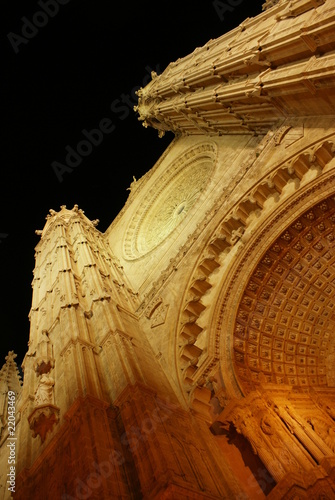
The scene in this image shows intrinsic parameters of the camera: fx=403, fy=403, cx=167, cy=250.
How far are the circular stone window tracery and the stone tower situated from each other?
9.37 feet

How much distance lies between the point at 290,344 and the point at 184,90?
33.3 feet

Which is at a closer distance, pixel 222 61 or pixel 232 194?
pixel 232 194

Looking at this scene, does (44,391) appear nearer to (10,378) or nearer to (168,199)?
(10,378)

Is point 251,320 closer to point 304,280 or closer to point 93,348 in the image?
point 304,280

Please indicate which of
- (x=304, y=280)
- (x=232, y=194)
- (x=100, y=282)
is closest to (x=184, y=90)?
(x=232, y=194)

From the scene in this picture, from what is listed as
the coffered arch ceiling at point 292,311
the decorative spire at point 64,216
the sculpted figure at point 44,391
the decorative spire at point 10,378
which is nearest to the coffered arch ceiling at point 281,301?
the coffered arch ceiling at point 292,311

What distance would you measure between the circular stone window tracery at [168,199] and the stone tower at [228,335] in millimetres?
2855

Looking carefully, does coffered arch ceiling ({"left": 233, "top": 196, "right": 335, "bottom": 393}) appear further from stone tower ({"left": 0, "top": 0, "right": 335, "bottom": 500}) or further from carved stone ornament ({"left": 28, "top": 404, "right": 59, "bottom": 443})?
carved stone ornament ({"left": 28, "top": 404, "right": 59, "bottom": 443})

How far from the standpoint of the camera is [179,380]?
816 centimetres

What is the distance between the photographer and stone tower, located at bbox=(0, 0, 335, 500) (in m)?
6.01

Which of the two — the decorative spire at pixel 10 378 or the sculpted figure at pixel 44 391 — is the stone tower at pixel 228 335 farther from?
the decorative spire at pixel 10 378

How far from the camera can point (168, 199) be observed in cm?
1723

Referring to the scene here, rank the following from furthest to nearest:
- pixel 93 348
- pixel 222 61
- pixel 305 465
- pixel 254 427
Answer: pixel 222 61 < pixel 93 348 < pixel 254 427 < pixel 305 465

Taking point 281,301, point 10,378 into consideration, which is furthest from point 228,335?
point 10,378
